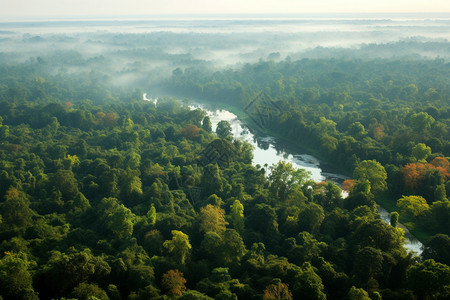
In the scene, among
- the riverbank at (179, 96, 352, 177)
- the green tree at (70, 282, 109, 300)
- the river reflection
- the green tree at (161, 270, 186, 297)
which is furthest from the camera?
the riverbank at (179, 96, 352, 177)

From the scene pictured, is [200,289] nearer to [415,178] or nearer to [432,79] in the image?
[415,178]

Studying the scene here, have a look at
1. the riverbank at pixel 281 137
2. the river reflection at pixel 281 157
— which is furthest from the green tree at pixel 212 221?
the riverbank at pixel 281 137

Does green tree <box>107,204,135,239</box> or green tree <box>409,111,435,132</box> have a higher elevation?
green tree <box>409,111,435,132</box>

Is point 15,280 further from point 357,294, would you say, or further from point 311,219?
point 311,219

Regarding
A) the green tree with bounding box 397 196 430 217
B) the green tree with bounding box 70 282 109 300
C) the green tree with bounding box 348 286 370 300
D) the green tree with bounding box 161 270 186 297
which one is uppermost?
the green tree with bounding box 70 282 109 300

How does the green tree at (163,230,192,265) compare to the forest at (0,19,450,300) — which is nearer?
the forest at (0,19,450,300)

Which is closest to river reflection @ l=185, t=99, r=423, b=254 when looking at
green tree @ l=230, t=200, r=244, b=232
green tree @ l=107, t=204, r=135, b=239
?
green tree @ l=230, t=200, r=244, b=232

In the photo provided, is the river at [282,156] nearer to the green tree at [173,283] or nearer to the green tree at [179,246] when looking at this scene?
the green tree at [179,246]

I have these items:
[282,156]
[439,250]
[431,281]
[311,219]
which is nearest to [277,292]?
[431,281]

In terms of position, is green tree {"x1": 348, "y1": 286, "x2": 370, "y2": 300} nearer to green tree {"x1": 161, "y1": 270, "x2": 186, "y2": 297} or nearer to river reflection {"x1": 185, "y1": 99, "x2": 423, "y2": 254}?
green tree {"x1": 161, "y1": 270, "x2": 186, "y2": 297}

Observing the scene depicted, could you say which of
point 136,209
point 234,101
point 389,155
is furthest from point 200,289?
point 234,101
